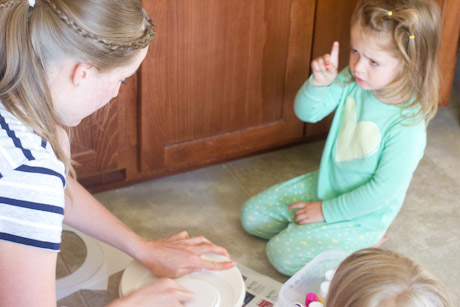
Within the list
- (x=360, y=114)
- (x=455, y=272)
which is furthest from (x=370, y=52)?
(x=455, y=272)

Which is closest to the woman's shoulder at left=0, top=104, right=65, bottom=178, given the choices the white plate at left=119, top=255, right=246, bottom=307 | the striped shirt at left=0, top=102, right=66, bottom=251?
the striped shirt at left=0, top=102, right=66, bottom=251

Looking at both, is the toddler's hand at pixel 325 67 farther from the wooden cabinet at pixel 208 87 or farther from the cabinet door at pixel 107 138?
the cabinet door at pixel 107 138

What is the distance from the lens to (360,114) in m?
1.65

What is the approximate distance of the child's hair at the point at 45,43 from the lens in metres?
0.99

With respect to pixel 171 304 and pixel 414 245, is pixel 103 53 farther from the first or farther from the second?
pixel 414 245

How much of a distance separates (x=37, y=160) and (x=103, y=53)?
186 mm

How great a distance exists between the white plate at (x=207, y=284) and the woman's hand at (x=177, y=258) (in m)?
0.01

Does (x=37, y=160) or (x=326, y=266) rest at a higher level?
(x=37, y=160)

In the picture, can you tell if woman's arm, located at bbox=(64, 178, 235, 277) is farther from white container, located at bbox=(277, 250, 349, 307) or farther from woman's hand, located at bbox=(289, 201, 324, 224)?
woman's hand, located at bbox=(289, 201, 324, 224)

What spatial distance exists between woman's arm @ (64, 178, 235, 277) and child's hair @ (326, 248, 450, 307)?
395 mm

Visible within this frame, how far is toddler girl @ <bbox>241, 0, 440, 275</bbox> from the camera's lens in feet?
4.94

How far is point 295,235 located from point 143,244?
453 millimetres

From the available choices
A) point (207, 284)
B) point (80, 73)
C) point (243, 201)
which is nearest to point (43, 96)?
point (80, 73)

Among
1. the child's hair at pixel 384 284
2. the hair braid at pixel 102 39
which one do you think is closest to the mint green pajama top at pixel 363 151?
the child's hair at pixel 384 284
